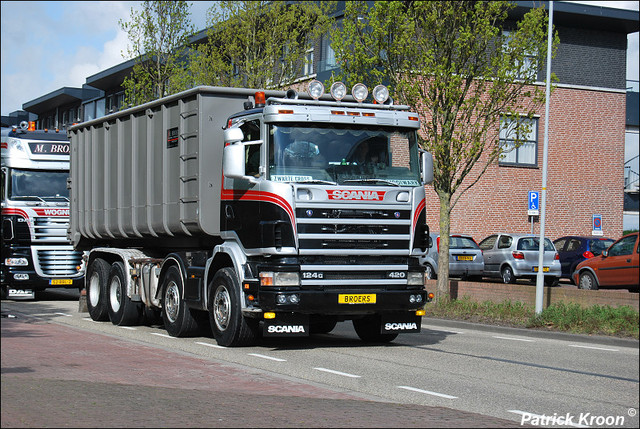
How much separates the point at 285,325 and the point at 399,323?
6.05 feet

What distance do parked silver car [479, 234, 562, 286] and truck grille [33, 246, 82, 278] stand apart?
45.4ft

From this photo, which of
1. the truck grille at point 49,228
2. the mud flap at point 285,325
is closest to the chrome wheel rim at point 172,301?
the mud flap at point 285,325

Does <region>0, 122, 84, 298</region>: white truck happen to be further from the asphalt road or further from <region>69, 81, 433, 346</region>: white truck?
<region>69, 81, 433, 346</region>: white truck

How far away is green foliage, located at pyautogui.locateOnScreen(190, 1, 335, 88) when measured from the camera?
91.2 feet

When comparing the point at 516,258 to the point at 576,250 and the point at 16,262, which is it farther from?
the point at 16,262

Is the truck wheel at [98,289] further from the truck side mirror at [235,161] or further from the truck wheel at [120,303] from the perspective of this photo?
the truck side mirror at [235,161]

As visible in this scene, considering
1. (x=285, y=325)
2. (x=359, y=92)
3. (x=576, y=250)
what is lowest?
(x=285, y=325)

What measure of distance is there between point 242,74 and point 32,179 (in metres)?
8.65

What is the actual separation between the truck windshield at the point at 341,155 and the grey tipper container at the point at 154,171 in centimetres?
151

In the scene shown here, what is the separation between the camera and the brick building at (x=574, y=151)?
38.1 metres

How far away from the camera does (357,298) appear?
1246cm

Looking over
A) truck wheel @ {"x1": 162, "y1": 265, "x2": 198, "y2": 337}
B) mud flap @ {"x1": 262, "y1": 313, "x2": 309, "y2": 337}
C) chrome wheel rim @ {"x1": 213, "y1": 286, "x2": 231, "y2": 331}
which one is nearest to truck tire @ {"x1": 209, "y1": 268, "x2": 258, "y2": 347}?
chrome wheel rim @ {"x1": 213, "y1": 286, "x2": 231, "y2": 331}

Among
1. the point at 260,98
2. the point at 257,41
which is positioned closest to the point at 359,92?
the point at 260,98

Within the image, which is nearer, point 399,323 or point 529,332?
point 399,323
